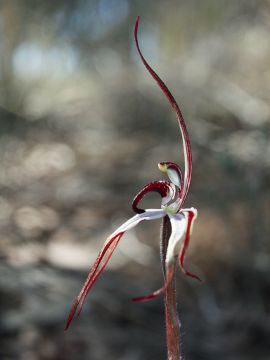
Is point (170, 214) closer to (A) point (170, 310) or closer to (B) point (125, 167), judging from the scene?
(A) point (170, 310)

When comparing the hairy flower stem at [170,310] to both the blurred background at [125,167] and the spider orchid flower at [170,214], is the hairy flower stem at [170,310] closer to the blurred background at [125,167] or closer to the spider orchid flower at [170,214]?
the spider orchid flower at [170,214]

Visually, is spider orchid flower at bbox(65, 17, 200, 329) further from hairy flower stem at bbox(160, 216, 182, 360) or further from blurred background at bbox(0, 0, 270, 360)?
blurred background at bbox(0, 0, 270, 360)

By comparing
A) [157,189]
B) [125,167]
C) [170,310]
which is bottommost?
[170,310]

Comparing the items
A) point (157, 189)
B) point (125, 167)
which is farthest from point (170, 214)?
point (125, 167)

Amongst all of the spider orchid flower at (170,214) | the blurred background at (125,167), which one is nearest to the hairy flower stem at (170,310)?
the spider orchid flower at (170,214)

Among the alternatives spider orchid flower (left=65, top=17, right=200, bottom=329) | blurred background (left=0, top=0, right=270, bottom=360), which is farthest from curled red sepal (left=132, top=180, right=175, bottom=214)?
blurred background (left=0, top=0, right=270, bottom=360)

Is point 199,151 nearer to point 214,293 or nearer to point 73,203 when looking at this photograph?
point 214,293
